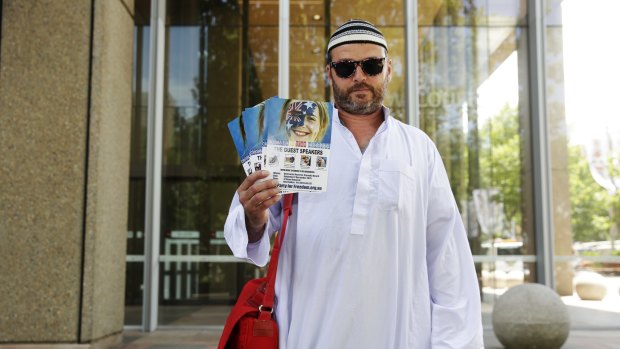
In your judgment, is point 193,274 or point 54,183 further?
point 193,274

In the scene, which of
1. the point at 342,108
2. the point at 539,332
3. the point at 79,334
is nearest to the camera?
the point at 342,108

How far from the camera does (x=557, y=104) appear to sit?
10.1m

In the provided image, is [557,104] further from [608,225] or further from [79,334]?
[79,334]

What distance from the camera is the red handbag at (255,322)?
80.1 inches

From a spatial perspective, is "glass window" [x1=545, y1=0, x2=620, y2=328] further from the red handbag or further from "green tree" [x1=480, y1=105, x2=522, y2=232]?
the red handbag

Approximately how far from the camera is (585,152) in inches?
396

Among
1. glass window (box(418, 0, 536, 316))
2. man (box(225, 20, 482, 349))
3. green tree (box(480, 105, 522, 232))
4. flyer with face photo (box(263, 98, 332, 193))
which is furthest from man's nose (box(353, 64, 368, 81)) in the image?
green tree (box(480, 105, 522, 232))

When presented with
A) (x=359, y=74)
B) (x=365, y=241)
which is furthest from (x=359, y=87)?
(x=365, y=241)

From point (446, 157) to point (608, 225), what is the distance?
2579 millimetres

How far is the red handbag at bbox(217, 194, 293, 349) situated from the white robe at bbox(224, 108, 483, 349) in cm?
8

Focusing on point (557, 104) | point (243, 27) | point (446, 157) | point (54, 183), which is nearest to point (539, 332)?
point (446, 157)

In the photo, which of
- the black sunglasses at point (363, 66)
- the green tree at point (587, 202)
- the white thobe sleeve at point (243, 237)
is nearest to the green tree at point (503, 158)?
the green tree at point (587, 202)

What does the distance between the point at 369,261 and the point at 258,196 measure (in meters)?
0.42

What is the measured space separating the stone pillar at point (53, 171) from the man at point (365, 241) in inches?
188
